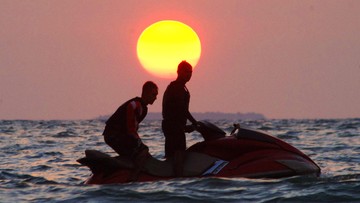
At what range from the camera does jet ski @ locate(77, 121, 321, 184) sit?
12133mm

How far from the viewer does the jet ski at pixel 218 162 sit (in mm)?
12133

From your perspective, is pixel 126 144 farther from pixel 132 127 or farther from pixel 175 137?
pixel 175 137

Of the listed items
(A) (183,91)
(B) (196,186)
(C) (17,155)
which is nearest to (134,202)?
(B) (196,186)

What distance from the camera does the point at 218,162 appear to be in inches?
483

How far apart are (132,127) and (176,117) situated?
2.35 ft

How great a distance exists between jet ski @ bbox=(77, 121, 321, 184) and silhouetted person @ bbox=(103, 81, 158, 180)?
15 centimetres

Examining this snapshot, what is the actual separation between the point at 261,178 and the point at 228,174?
54 cm

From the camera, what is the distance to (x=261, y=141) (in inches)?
497

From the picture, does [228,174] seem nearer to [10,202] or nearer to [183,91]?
[183,91]

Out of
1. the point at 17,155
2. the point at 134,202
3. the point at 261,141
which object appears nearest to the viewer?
the point at 134,202

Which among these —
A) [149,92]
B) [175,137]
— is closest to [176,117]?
[175,137]

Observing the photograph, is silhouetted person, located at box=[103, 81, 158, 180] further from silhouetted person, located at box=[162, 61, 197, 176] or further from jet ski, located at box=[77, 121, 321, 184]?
silhouetted person, located at box=[162, 61, 197, 176]

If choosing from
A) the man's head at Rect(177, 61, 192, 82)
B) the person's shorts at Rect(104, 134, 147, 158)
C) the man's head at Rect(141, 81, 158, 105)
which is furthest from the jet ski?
the man's head at Rect(141, 81, 158, 105)

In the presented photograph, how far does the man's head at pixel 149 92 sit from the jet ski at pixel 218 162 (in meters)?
0.93
